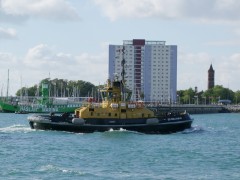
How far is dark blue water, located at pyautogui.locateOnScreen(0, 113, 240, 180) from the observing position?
4334 centimetres

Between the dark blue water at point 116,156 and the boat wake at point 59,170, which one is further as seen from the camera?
the dark blue water at point 116,156

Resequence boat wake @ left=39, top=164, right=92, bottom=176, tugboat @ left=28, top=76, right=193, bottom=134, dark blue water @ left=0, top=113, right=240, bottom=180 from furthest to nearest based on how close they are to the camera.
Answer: tugboat @ left=28, top=76, right=193, bottom=134, dark blue water @ left=0, top=113, right=240, bottom=180, boat wake @ left=39, top=164, right=92, bottom=176

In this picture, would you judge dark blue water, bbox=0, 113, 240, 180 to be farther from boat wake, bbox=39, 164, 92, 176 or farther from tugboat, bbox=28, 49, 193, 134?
tugboat, bbox=28, 49, 193, 134

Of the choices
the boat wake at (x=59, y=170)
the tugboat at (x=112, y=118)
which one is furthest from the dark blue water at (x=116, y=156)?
the tugboat at (x=112, y=118)

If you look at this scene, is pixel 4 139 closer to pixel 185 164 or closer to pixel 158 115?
pixel 158 115

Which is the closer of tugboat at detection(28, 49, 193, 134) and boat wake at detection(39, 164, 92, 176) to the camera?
boat wake at detection(39, 164, 92, 176)

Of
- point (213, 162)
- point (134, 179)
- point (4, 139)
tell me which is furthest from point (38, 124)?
point (134, 179)

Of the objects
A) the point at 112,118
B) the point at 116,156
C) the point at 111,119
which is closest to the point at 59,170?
the point at 116,156

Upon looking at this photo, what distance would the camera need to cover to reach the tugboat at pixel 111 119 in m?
76.2

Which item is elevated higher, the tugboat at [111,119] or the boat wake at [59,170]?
the tugboat at [111,119]

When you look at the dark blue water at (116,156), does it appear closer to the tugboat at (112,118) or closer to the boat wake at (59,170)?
the boat wake at (59,170)

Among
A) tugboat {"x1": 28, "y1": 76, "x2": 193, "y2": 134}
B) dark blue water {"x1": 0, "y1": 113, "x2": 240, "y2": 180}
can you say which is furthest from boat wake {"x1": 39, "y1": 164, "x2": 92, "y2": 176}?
tugboat {"x1": 28, "y1": 76, "x2": 193, "y2": 134}

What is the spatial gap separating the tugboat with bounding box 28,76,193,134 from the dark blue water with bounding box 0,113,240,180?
4.21 ft

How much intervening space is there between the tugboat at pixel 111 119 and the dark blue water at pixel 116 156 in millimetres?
1283
